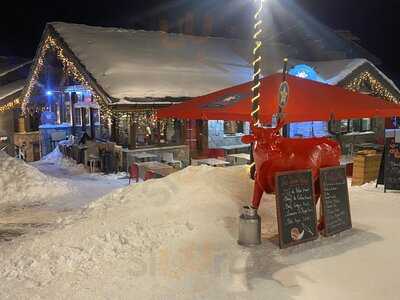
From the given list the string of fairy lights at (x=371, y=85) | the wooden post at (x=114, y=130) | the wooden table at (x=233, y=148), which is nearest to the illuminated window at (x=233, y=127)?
the wooden table at (x=233, y=148)

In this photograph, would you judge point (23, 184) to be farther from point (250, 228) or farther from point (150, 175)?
point (250, 228)

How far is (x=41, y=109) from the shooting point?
24.7m

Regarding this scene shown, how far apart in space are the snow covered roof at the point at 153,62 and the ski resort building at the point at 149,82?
4 cm

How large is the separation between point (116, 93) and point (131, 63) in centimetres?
324

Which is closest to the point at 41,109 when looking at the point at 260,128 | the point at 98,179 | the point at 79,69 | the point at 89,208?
the point at 79,69

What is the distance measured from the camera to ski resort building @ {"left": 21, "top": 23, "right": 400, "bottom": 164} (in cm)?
1587

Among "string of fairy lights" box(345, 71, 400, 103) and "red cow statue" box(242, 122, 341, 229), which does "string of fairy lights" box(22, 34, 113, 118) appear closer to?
"red cow statue" box(242, 122, 341, 229)

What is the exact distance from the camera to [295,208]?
6539 mm

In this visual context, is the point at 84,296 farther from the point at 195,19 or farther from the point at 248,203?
the point at 195,19

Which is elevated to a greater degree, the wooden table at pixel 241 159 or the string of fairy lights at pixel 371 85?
the string of fairy lights at pixel 371 85

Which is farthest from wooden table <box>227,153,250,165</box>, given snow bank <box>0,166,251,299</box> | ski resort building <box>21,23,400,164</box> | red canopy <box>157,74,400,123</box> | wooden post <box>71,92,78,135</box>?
wooden post <box>71,92,78,135</box>

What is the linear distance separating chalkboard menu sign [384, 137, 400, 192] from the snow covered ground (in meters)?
1.64

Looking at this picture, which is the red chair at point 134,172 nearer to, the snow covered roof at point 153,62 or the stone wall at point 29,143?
the snow covered roof at point 153,62

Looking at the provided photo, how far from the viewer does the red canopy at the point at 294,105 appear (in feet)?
27.7
